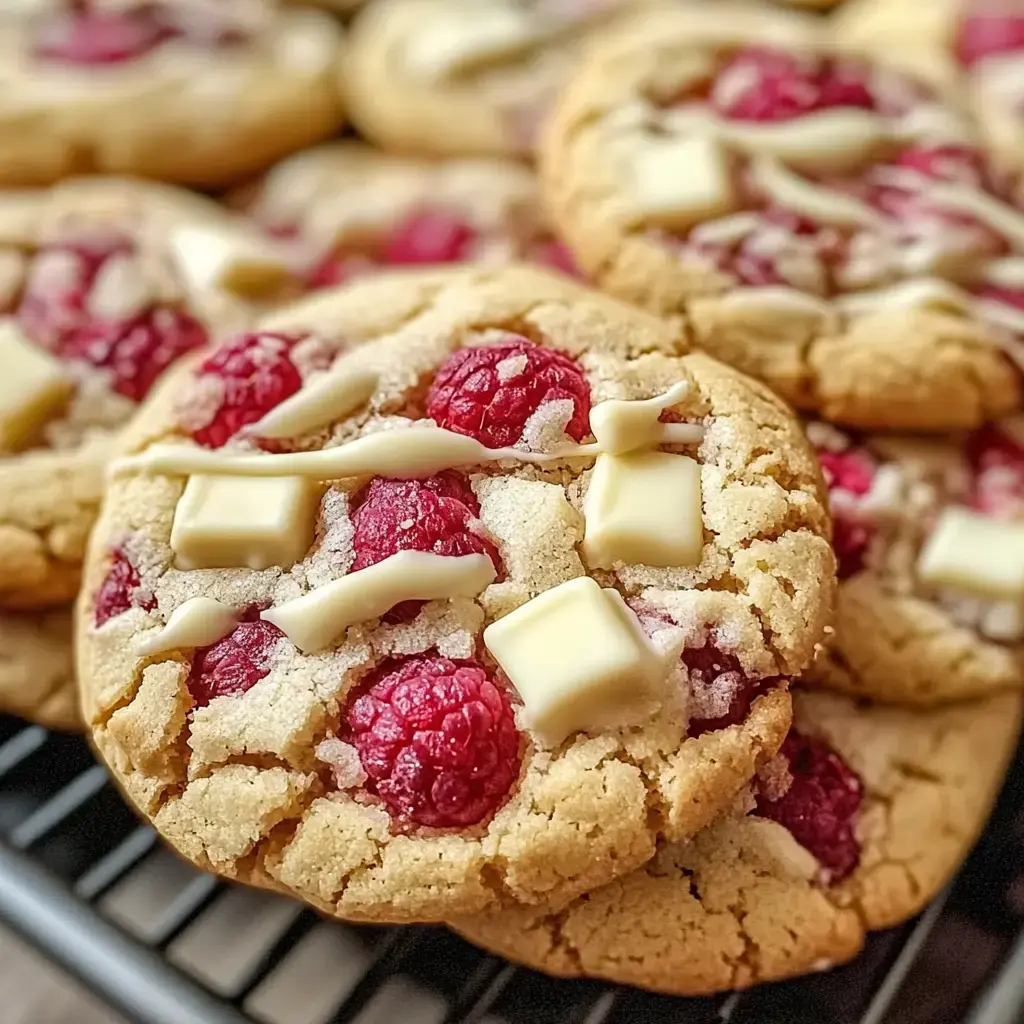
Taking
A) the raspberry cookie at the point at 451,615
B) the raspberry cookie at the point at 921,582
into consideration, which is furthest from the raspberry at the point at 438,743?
the raspberry cookie at the point at 921,582

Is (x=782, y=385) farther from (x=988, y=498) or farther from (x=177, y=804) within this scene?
(x=177, y=804)

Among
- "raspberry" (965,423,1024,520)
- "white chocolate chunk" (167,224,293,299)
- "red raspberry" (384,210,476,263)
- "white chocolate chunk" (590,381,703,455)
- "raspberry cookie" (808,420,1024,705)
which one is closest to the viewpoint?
"white chocolate chunk" (590,381,703,455)

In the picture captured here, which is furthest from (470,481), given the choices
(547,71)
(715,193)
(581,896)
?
(547,71)

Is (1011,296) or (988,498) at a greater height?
(1011,296)

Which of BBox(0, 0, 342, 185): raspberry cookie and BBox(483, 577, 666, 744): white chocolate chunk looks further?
BBox(0, 0, 342, 185): raspberry cookie

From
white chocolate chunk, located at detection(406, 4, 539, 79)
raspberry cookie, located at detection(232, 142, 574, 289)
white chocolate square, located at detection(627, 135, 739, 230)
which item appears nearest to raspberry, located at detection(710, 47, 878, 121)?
white chocolate square, located at detection(627, 135, 739, 230)

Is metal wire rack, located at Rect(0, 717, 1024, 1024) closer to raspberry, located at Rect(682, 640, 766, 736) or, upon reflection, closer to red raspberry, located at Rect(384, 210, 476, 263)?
raspberry, located at Rect(682, 640, 766, 736)
